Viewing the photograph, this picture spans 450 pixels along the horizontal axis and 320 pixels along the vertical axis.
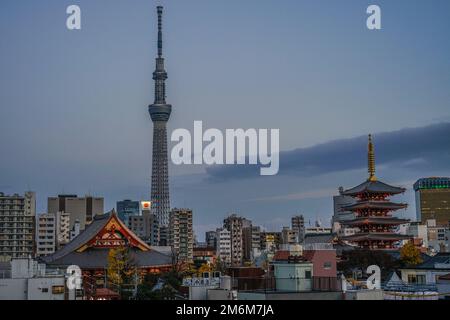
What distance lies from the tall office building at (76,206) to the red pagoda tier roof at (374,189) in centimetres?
2990

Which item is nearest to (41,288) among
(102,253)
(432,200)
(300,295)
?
(300,295)

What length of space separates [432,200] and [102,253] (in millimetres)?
78394

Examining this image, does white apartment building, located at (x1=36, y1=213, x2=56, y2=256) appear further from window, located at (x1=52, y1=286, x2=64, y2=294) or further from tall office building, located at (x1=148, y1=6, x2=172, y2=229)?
window, located at (x1=52, y1=286, x2=64, y2=294)

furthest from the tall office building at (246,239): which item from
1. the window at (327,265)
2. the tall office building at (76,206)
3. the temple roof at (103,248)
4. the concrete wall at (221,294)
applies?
the concrete wall at (221,294)

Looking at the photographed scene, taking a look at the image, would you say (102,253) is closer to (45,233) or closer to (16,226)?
(16,226)

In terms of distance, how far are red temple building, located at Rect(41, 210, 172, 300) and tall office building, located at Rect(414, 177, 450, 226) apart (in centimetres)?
7354

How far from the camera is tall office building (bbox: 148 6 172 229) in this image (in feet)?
267

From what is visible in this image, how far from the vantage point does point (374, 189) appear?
44.8 meters

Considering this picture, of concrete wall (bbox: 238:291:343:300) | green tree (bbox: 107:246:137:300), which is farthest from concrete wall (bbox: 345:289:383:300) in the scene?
green tree (bbox: 107:246:137:300)

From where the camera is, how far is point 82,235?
113 ft

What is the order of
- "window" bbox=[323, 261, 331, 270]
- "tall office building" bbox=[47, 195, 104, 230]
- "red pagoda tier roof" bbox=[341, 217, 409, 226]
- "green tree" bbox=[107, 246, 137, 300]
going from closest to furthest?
"window" bbox=[323, 261, 331, 270]
"green tree" bbox=[107, 246, 137, 300]
"red pagoda tier roof" bbox=[341, 217, 409, 226]
"tall office building" bbox=[47, 195, 104, 230]
